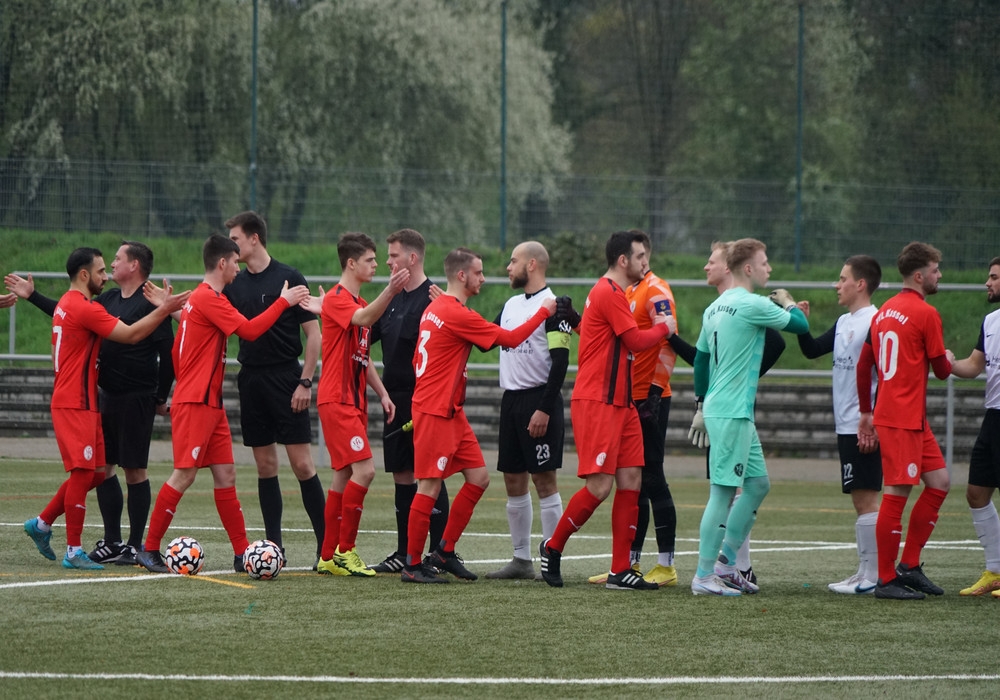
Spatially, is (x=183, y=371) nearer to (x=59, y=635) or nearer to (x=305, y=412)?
(x=305, y=412)

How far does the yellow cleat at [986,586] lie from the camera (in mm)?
7719

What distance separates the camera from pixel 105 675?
530 centimetres

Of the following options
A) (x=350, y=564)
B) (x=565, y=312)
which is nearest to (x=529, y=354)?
(x=565, y=312)

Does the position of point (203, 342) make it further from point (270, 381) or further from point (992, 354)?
point (992, 354)

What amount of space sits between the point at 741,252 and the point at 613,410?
48.9 inches

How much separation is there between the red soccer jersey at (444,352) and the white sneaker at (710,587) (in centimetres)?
181

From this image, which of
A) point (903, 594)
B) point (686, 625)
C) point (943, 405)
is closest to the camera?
point (686, 625)

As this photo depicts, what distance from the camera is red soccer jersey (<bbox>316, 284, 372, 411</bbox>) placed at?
8055 mm

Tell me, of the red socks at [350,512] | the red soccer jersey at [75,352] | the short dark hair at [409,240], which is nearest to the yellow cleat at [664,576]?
the red socks at [350,512]

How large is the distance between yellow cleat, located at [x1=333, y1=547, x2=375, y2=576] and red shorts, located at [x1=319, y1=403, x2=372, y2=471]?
56 centimetres

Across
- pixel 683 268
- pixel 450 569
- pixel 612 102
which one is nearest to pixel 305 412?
pixel 450 569

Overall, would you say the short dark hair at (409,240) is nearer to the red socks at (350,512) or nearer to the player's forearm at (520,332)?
the player's forearm at (520,332)

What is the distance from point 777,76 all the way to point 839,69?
1266 millimetres

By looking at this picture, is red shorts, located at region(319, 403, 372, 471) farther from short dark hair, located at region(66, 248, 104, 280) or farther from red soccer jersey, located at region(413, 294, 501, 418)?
short dark hair, located at region(66, 248, 104, 280)
